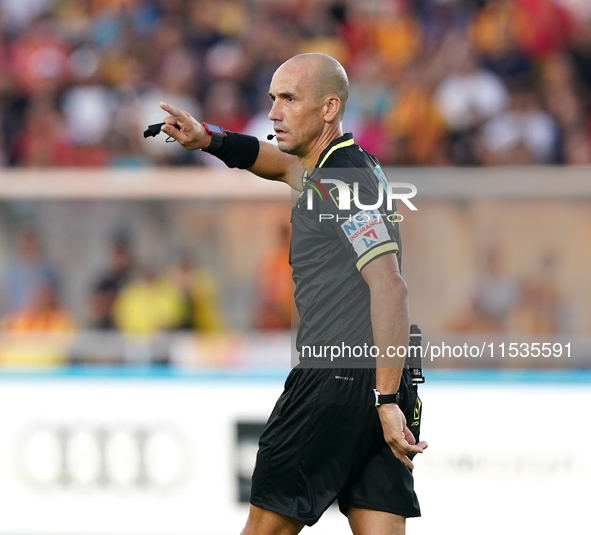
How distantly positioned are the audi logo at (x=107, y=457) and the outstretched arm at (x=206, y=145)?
2.74 meters

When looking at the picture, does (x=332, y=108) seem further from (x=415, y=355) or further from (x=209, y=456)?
(x=209, y=456)

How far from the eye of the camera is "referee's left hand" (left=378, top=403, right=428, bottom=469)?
2.98 m

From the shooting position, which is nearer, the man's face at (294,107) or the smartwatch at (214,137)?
the man's face at (294,107)

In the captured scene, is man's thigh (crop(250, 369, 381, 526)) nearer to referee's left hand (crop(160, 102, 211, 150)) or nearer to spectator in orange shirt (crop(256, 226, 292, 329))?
referee's left hand (crop(160, 102, 211, 150))

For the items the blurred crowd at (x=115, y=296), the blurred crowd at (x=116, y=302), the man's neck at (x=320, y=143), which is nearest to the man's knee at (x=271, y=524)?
the man's neck at (x=320, y=143)

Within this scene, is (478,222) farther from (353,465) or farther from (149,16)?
(149,16)

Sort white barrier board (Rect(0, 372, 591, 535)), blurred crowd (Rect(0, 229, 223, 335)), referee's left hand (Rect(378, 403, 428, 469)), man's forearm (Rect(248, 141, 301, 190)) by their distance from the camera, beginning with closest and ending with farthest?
referee's left hand (Rect(378, 403, 428, 469)) → man's forearm (Rect(248, 141, 301, 190)) → white barrier board (Rect(0, 372, 591, 535)) → blurred crowd (Rect(0, 229, 223, 335))

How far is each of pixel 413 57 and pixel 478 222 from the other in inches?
135

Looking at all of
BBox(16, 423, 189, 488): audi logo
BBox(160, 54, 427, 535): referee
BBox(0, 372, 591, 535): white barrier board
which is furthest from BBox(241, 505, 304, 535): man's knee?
BBox(16, 423, 189, 488): audi logo

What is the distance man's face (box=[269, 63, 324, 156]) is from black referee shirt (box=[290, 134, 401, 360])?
0.11 metres

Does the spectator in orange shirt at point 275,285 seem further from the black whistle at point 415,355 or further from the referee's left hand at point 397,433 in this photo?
the referee's left hand at point 397,433

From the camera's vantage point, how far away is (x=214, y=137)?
3.68m

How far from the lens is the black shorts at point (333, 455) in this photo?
3.22m

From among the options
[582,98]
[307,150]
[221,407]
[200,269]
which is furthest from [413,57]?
[307,150]
